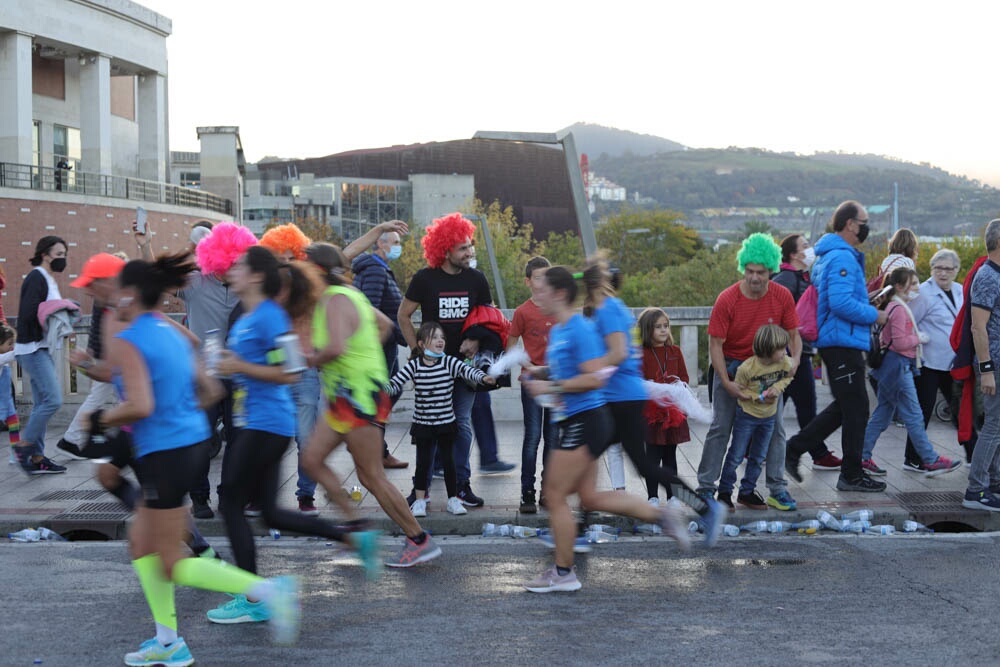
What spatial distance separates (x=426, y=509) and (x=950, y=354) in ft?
15.6

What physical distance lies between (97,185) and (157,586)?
44124 millimetres

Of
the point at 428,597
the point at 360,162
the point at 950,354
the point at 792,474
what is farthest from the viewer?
the point at 360,162

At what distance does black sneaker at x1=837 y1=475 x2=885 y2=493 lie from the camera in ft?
27.1

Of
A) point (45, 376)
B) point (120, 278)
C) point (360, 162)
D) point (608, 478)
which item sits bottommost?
point (608, 478)

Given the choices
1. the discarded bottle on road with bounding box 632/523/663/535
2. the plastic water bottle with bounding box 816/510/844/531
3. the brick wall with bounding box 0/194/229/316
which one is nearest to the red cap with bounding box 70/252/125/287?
the discarded bottle on road with bounding box 632/523/663/535

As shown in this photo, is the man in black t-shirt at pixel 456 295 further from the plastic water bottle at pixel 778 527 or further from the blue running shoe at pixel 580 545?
the plastic water bottle at pixel 778 527

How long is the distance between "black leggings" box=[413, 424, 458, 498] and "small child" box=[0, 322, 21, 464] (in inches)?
156

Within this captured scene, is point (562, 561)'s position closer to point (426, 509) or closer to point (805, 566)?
point (805, 566)

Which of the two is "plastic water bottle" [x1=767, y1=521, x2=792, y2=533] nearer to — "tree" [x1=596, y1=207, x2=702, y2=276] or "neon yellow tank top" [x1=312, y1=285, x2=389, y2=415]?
"neon yellow tank top" [x1=312, y1=285, x2=389, y2=415]

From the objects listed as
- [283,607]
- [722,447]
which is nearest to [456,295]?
[722,447]

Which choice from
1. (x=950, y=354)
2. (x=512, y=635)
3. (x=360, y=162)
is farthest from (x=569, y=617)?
(x=360, y=162)

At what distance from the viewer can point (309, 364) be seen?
5.95m

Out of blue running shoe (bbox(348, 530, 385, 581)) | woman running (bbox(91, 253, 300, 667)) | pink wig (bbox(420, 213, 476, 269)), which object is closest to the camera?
woman running (bbox(91, 253, 300, 667))

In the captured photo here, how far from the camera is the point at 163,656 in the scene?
467 cm
